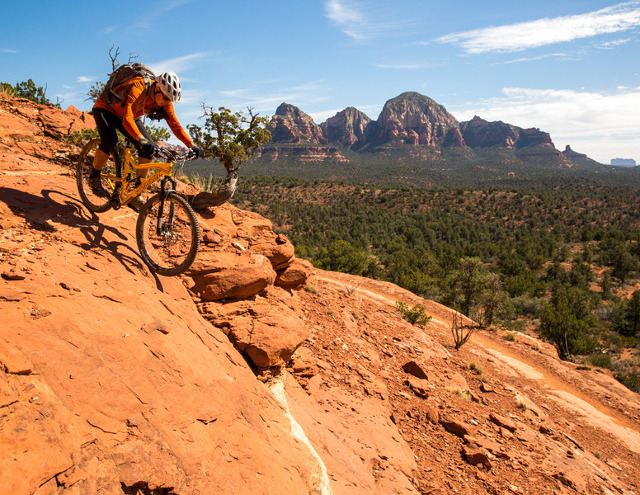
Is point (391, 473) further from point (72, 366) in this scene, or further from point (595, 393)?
point (595, 393)

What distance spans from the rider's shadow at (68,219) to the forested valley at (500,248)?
17.6 meters

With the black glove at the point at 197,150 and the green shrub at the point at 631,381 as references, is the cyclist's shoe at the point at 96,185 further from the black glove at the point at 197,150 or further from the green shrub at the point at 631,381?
the green shrub at the point at 631,381

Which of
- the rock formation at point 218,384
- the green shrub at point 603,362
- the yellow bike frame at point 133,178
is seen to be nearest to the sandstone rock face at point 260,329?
the rock formation at point 218,384

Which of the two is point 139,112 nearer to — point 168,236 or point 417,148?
point 168,236

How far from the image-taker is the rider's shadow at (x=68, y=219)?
13.5ft

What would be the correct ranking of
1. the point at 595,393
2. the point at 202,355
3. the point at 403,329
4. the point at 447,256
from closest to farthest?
the point at 202,355, the point at 403,329, the point at 595,393, the point at 447,256

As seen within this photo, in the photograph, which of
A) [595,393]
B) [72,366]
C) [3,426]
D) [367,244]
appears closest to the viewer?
[3,426]

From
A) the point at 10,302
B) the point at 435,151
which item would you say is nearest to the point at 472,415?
the point at 10,302

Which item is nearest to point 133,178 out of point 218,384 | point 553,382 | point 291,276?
point 218,384

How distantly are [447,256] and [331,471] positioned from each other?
130 feet

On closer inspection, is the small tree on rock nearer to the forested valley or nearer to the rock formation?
the rock formation

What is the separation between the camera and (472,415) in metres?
7.36

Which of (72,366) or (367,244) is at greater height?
(72,366)

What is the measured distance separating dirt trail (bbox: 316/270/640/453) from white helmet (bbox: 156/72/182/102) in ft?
26.4
